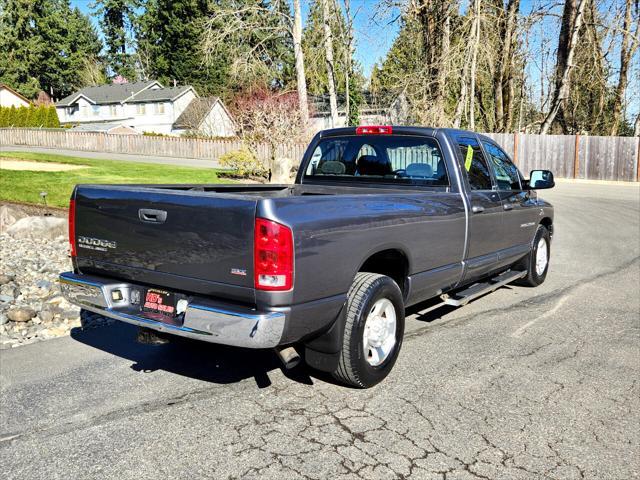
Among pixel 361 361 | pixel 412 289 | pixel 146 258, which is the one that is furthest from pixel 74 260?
pixel 412 289

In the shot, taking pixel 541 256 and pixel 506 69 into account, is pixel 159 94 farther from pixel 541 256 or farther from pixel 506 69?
pixel 541 256

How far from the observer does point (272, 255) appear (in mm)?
3496

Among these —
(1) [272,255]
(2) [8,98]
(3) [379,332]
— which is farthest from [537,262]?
(2) [8,98]

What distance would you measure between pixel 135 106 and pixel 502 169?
233 feet

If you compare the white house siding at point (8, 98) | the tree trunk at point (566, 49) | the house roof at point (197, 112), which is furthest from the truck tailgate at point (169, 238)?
the white house siding at point (8, 98)

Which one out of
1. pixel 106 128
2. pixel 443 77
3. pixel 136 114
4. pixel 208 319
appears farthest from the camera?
pixel 136 114

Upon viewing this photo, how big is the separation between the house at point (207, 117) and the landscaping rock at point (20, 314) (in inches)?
2073

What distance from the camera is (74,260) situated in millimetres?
4555

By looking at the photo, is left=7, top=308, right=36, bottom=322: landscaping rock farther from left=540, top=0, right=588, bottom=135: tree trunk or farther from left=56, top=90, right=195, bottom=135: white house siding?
left=56, top=90, right=195, bottom=135: white house siding

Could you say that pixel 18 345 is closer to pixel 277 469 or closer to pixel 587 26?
pixel 277 469

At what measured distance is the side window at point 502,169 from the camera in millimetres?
6406

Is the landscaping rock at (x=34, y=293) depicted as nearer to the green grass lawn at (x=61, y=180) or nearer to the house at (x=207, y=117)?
the green grass lawn at (x=61, y=180)

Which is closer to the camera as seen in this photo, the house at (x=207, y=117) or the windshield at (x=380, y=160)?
the windshield at (x=380, y=160)

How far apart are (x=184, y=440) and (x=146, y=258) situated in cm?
122
